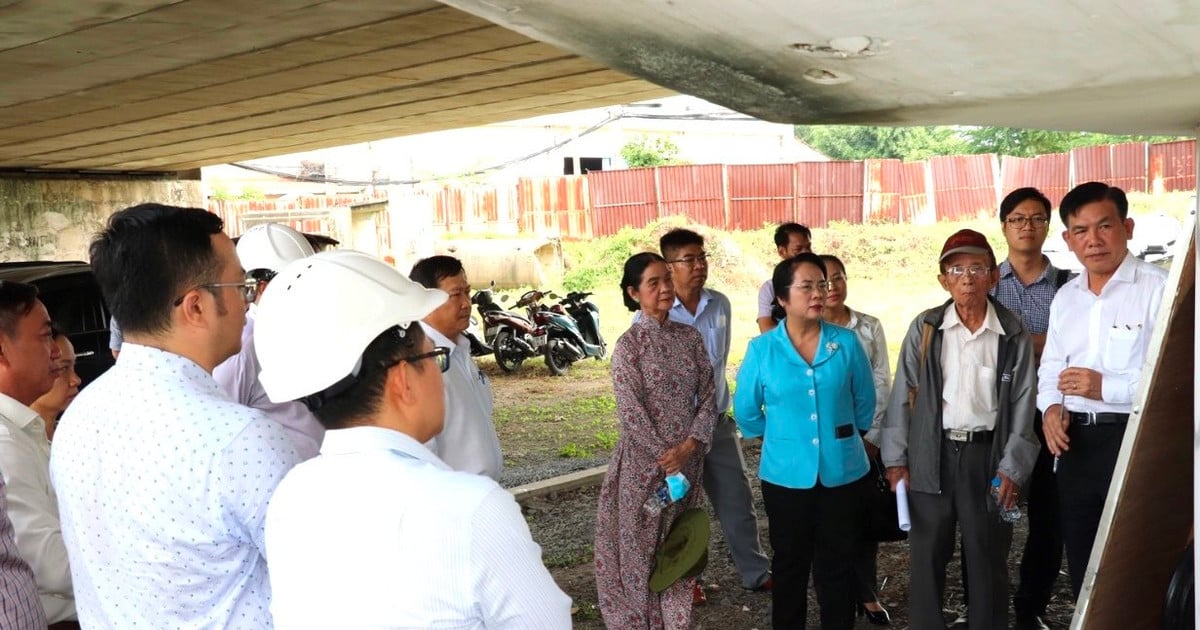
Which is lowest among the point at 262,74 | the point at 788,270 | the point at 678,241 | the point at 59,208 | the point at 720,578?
the point at 720,578

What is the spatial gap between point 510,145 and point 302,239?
29.4 metres

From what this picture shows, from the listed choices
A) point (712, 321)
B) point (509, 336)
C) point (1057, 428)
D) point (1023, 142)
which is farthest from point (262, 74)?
point (1023, 142)

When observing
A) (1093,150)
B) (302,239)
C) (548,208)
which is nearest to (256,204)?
(548,208)

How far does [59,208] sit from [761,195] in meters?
16.8

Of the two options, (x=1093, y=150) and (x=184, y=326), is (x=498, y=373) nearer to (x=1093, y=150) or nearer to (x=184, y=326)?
(x=184, y=326)

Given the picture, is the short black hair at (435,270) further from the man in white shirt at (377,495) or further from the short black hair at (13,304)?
the man in white shirt at (377,495)

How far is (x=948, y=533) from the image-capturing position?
4.42 meters

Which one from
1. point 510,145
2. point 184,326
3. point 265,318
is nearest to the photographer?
point 265,318

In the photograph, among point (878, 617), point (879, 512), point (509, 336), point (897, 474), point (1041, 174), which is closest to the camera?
point (897, 474)

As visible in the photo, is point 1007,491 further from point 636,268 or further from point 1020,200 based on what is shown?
point 636,268

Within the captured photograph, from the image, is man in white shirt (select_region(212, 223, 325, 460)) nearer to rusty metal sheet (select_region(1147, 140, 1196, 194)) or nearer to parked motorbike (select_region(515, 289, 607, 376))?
parked motorbike (select_region(515, 289, 607, 376))

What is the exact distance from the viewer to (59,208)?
44.1ft

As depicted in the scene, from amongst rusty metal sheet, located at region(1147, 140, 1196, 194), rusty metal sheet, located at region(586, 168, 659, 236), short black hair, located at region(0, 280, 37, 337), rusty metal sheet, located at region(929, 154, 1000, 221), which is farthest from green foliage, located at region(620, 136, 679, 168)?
short black hair, located at region(0, 280, 37, 337)

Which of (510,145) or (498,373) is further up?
(510,145)
